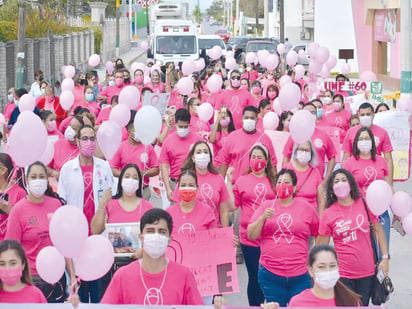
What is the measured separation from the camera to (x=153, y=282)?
19.2 feet

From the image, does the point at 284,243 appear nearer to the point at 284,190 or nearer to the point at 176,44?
the point at 284,190

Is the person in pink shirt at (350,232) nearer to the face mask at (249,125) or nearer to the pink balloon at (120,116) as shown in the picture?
the face mask at (249,125)

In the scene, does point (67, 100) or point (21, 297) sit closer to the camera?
point (21, 297)

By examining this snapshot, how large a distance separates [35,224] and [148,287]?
1.96 meters

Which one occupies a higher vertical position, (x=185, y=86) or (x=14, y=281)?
(x=185, y=86)

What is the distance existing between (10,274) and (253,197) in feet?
11.2

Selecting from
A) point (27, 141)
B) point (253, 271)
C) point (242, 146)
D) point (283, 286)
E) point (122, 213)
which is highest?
point (27, 141)

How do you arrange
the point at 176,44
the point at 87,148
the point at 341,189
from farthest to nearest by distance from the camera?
the point at 176,44
the point at 87,148
the point at 341,189

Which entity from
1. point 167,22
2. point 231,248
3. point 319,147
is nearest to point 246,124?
point 319,147

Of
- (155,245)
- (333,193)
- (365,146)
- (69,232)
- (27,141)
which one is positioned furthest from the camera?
(365,146)

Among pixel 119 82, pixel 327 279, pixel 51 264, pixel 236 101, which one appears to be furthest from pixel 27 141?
pixel 119 82

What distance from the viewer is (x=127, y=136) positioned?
11641mm

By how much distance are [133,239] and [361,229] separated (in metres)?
1.70

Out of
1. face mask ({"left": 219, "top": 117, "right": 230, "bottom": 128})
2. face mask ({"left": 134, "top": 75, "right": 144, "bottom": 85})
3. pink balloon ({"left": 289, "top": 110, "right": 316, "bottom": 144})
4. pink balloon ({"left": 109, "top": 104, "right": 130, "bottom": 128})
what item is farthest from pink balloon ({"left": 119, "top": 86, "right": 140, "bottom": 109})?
face mask ({"left": 134, "top": 75, "right": 144, "bottom": 85})
